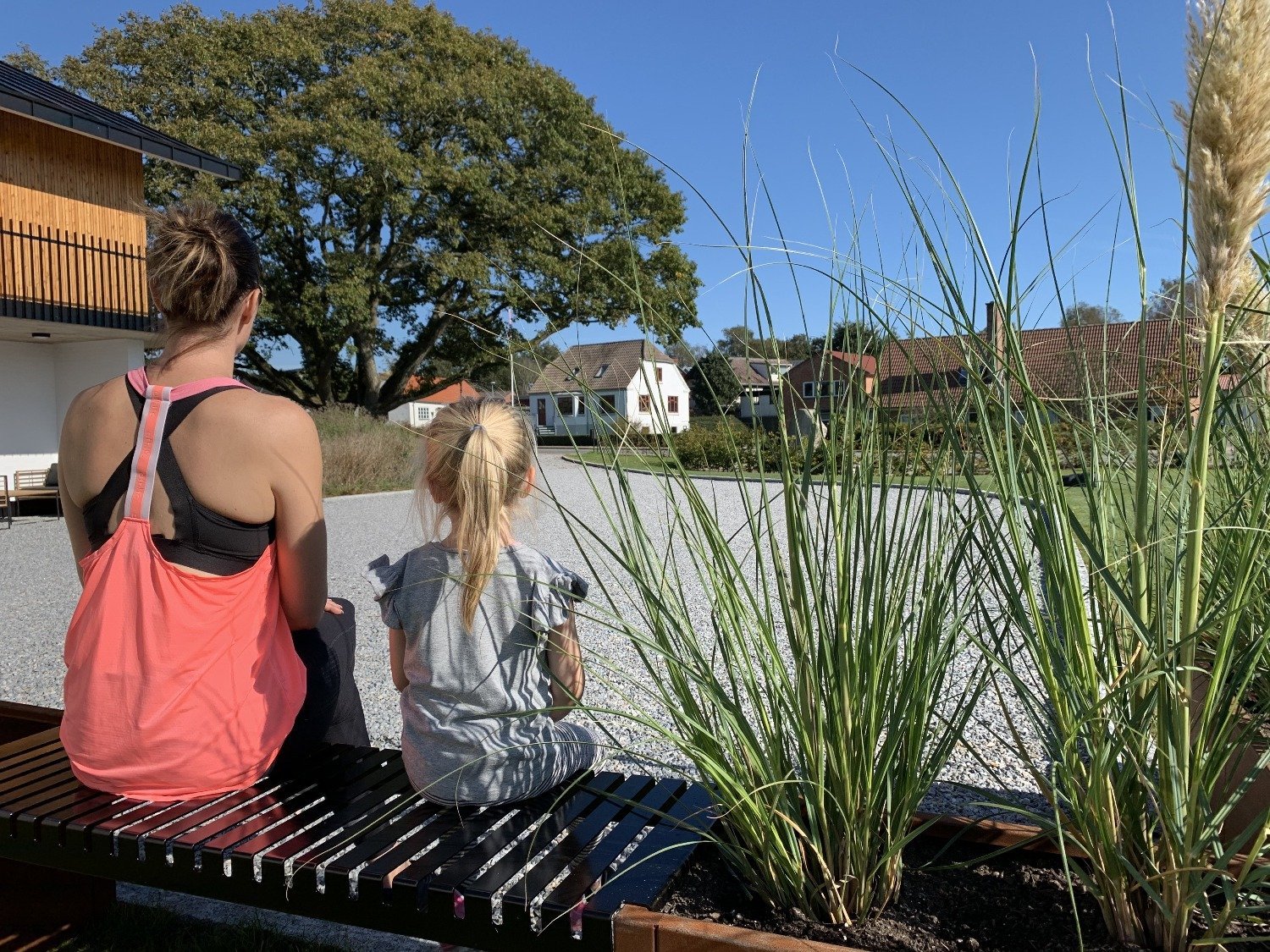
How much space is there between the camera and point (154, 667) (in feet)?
6.56

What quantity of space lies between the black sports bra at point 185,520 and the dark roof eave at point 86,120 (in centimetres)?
1333

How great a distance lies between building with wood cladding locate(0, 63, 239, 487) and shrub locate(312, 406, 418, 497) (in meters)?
3.65

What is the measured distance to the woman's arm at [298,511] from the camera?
2.10 metres

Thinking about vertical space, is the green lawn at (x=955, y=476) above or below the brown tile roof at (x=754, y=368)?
below

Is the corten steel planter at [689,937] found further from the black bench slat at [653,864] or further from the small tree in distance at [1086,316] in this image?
the small tree in distance at [1086,316]

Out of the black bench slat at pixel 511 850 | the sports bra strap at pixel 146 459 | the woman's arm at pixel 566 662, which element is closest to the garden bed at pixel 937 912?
the black bench slat at pixel 511 850

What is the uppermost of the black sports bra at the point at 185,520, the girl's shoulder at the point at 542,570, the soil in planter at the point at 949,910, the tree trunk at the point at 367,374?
the tree trunk at the point at 367,374

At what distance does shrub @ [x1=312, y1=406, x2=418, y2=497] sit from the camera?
17.7 m

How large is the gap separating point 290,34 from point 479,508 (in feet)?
90.6

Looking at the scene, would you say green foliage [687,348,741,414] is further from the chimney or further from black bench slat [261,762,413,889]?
black bench slat [261,762,413,889]

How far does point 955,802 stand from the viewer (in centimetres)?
326

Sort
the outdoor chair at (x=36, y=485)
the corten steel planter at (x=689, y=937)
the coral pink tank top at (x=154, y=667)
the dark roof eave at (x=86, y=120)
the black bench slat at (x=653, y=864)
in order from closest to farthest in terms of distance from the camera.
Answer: the corten steel planter at (x=689, y=937)
the black bench slat at (x=653, y=864)
the coral pink tank top at (x=154, y=667)
the dark roof eave at (x=86, y=120)
the outdoor chair at (x=36, y=485)

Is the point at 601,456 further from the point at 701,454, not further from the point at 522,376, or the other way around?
the point at 522,376

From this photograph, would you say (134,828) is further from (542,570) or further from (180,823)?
(542,570)
